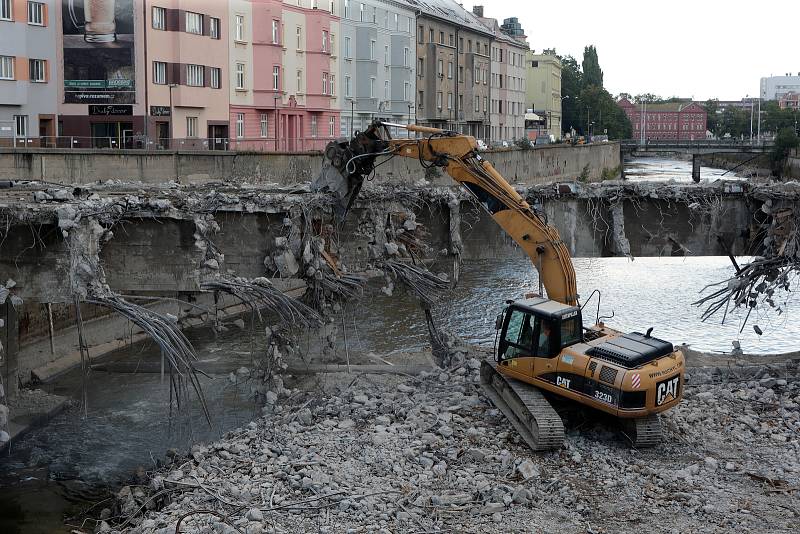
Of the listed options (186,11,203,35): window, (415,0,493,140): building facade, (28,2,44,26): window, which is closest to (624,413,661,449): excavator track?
(28,2,44,26): window

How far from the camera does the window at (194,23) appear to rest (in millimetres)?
46000

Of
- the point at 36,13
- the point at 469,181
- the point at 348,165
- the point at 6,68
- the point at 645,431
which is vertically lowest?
the point at 645,431

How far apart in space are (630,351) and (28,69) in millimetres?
34718

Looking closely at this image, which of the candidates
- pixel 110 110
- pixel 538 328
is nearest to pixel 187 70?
Result: pixel 110 110

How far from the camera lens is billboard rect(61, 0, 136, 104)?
43.1m

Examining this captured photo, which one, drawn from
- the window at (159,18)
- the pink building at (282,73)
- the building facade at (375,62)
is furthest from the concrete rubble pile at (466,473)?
the building facade at (375,62)

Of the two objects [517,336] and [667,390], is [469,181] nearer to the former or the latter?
[517,336]

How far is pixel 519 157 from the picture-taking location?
6444 cm

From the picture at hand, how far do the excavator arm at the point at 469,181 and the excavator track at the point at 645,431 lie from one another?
262cm

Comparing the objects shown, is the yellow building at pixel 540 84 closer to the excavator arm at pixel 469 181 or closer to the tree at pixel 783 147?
the tree at pixel 783 147

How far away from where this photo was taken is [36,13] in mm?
42719

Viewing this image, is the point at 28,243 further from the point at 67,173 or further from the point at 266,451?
the point at 67,173

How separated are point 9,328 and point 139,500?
24.7ft

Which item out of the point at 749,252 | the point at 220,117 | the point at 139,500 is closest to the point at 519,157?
the point at 220,117
